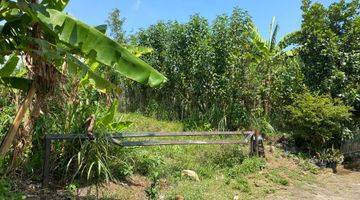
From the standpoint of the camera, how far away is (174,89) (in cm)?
1764

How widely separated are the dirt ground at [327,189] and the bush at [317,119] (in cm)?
120

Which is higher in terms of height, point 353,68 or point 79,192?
point 353,68

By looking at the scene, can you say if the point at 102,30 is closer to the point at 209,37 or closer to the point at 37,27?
the point at 37,27

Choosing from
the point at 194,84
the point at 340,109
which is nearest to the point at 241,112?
the point at 194,84

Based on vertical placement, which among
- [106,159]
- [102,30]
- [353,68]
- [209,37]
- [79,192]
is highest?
[209,37]

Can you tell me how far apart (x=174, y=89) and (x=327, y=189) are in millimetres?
8571

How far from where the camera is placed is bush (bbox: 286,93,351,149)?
12500mm

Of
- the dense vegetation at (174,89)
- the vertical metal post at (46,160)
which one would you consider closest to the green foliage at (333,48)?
the dense vegetation at (174,89)

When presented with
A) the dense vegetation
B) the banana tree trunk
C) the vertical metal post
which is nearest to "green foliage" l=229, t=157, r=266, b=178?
the dense vegetation

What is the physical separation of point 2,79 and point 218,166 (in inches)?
205

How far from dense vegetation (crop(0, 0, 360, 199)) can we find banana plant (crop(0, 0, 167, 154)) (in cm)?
1

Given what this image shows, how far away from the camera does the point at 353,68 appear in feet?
44.6

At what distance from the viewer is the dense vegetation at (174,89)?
5.87 metres

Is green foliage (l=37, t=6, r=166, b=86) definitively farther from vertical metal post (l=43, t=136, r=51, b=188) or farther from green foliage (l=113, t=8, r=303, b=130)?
green foliage (l=113, t=8, r=303, b=130)
